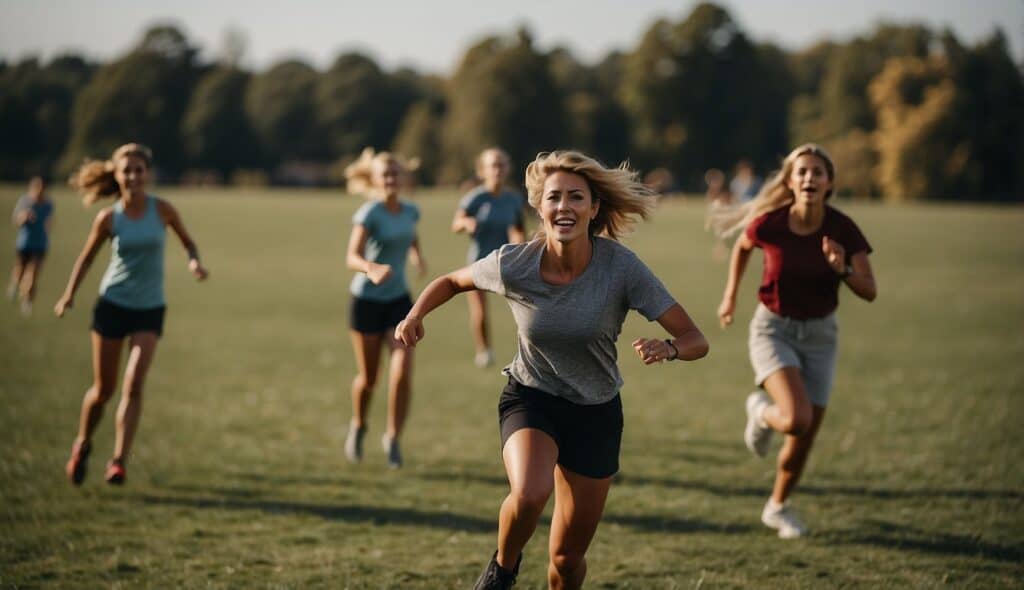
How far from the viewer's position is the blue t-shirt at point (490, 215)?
10289mm

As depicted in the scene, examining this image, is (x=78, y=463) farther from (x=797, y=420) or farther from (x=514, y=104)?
(x=514, y=104)

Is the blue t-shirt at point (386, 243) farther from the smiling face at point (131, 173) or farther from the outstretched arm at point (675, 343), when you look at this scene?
the outstretched arm at point (675, 343)

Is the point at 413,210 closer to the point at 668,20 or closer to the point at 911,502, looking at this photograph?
the point at 911,502

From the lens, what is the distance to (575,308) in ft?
13.5

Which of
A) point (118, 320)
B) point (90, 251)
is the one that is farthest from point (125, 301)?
point (90, 251)

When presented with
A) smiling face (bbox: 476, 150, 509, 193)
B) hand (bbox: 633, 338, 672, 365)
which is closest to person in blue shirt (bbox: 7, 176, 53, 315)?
smiling face (bbox: 476, 150, 509, 193)

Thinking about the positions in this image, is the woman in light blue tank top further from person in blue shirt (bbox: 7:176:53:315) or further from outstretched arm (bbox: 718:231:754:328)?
person in blue shirt (bbox: 7:176:53:315)

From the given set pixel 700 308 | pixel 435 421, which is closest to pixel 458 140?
pixel 700 308

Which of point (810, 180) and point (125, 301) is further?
point (125, 301)

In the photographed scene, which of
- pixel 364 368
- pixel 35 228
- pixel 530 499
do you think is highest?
pixel 35 228

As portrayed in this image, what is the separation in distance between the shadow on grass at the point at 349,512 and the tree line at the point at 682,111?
53.0 m

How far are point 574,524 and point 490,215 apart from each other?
6.46m

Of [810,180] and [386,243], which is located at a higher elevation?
[810,180]

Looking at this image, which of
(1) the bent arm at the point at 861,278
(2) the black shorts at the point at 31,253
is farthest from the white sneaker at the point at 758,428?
(2) the black shorts at the point at 31,253
